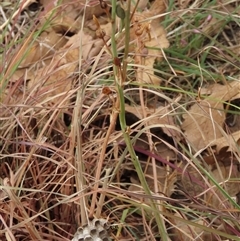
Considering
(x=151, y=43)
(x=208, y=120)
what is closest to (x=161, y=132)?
(x=208, y=120)

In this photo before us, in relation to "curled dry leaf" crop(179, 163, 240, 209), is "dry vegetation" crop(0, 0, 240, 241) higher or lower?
higher

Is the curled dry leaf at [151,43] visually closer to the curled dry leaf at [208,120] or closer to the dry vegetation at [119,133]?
the dry vegetation at [119,133]

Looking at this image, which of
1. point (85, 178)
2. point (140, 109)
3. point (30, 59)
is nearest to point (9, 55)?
point (30, 59)

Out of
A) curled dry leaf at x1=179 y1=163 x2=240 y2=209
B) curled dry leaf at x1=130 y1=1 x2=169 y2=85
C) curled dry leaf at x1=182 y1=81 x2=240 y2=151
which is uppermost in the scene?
curled dry leaf at x1=130 y1=1 x2=169 y2=85

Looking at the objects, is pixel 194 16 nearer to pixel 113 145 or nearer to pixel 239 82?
pixel 239 82

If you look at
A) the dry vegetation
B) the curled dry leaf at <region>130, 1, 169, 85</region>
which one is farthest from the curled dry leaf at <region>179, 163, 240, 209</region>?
the curled dry leaf at <region>130, 1, 169, 85</region>

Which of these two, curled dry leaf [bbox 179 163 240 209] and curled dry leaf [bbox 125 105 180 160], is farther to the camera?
curled dry leaf [bbox 125 105 180 160]

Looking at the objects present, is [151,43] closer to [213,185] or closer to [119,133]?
[119,133]

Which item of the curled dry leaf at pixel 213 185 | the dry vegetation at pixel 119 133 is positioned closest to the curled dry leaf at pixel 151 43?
the dry vegetation at pixel 119 133

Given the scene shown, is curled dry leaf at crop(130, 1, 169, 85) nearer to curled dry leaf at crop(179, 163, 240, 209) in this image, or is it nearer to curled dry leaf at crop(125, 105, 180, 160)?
curled dry leaf at crop(125, 105, 180, 160)
